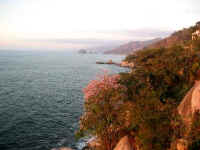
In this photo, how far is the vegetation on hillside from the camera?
1463 centimetres

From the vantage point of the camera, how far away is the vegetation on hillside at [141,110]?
48.0ft

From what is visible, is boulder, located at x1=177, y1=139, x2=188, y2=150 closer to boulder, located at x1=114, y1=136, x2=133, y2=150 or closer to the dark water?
boulder, located at x1=114, y1=136, x2=133, y2=150

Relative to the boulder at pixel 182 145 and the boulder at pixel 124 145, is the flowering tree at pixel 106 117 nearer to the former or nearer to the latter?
the boulder at pixel 124 145

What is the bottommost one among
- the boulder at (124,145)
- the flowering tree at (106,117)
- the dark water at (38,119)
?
the dark water at (38,119)

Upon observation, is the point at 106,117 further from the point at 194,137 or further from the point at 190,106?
the point at 194,137

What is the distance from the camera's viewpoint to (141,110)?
1672 centimetres

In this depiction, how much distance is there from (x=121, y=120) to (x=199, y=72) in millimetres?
18695

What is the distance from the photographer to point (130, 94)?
2506 cm

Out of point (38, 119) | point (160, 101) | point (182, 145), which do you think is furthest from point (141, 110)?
point (38, 119)

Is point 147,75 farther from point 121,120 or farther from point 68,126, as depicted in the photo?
point 68,126

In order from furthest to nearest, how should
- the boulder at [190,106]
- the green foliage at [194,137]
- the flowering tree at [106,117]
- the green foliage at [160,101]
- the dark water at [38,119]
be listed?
1. the dark water at [38,119]
2. the flowering tree at [106,117]
3. the boulder at [190,106]
4. the green foliage at [160,101]
5. the green foliage at [194,137]

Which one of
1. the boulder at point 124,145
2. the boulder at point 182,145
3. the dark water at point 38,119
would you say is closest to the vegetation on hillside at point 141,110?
the boulder at point 182,145

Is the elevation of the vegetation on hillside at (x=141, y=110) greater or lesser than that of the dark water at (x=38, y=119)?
greater

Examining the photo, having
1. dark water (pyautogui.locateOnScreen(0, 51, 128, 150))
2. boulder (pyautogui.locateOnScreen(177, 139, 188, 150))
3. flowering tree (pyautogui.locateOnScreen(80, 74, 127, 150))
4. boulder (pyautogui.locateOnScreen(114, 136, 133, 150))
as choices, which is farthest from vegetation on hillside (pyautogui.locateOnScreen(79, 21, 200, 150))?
dark water (pyautogui.locateOnScreen(0, 51, 128, 150))
